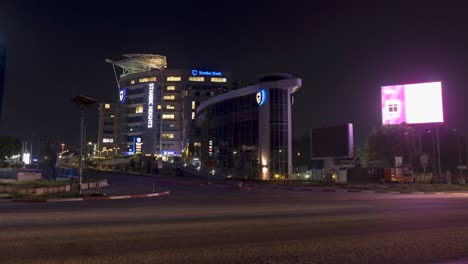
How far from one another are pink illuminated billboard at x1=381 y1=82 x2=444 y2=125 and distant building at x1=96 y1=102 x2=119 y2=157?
137371 millimetres

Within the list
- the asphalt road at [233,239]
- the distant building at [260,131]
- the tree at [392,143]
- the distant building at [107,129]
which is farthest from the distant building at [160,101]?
the asphalt road at [233,239]

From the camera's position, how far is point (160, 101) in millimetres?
159625

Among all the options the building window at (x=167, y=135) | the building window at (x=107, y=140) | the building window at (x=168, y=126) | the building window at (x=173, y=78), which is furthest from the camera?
the building window at (x=107, y=140)

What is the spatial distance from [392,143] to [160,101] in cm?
10343

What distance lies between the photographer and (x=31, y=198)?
24547 millimetres

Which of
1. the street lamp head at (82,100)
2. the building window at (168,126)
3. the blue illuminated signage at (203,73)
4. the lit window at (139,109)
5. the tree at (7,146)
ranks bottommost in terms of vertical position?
the tree at (7,146)

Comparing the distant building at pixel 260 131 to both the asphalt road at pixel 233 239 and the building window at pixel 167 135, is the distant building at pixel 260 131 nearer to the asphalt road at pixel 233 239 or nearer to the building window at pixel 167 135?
the asphalt road at pixel 233 239

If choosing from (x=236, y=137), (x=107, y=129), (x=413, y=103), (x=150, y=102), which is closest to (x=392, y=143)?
(x=413, y=103)

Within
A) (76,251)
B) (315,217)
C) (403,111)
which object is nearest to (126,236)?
(76,251)

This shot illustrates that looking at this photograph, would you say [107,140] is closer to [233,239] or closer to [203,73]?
[203,73]

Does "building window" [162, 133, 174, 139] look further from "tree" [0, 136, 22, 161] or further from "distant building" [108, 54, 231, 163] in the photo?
"tree" [0, 136, 22, 161]

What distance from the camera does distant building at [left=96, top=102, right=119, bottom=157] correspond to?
626ft

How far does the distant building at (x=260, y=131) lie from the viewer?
73.7 metres

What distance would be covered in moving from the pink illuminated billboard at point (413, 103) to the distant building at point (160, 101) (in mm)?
78293
